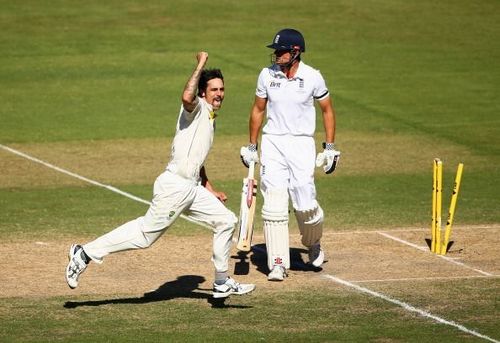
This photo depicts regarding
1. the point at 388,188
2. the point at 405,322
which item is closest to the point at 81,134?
the point at 388,188

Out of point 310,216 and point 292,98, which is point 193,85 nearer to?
point 292,98

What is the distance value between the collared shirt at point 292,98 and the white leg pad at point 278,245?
107 centimetres

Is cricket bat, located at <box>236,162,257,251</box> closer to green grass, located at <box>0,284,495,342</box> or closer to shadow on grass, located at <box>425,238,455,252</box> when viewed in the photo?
green grass, located at <box>0,284,495,342</box>

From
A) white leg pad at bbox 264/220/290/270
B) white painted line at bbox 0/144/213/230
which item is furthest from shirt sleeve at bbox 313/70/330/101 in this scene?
white painted line at bbox 0/144/213/230

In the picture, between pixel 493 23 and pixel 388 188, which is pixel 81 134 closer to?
pixel 388 188

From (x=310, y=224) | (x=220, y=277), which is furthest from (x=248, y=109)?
(x=220, y=277)

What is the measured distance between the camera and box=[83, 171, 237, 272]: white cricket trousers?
1207 cm

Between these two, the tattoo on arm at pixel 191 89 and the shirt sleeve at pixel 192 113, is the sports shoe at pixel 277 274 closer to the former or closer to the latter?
the shirt sleeve at pixel 192 113

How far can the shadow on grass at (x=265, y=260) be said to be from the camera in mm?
14125

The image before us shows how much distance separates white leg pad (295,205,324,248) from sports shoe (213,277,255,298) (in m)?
1.62

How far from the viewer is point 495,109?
26.8m

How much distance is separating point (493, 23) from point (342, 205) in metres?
18.7

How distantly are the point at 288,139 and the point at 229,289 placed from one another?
2315 mm

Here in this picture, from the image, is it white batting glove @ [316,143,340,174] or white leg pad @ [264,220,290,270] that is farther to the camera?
white batting glove @ [316,143,340,174]
